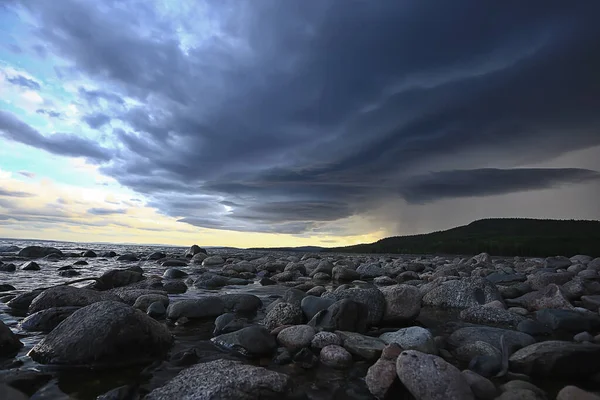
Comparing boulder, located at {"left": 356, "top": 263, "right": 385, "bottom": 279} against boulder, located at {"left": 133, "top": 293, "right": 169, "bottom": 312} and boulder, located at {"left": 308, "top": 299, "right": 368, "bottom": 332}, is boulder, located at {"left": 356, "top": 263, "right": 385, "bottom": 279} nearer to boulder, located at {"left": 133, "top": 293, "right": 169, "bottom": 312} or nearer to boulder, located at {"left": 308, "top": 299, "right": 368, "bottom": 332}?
boulder, located at {"left": 308, "top": 299, "right": 368, "bottom": 332}

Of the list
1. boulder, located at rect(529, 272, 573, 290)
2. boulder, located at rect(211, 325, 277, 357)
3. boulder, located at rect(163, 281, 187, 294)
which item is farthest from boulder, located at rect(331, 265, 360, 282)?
boulder, located at rect(211, 325, 277, 357)

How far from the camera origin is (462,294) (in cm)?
970

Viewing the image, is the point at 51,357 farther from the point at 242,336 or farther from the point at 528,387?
the point at 528,387

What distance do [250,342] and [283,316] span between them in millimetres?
1654

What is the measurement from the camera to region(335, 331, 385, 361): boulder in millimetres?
5332

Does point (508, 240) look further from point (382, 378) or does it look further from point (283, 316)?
point (382, 378)

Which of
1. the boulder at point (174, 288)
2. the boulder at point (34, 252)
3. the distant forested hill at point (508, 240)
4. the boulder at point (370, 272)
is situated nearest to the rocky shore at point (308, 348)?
the boulder at point (174, 288)

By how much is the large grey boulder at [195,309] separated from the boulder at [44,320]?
2.13 m

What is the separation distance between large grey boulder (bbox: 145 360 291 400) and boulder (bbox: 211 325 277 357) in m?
1.25

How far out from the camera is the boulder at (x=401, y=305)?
25.5 feet

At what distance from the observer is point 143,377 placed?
4609mm

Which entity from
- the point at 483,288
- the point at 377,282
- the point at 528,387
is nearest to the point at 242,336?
the point at 528,387

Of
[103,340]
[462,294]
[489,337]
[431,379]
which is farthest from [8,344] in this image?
[462,294]

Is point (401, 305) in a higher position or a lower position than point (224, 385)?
higher
